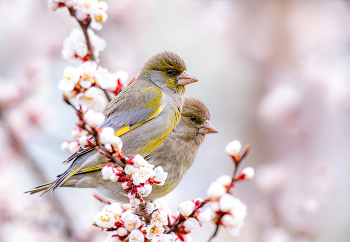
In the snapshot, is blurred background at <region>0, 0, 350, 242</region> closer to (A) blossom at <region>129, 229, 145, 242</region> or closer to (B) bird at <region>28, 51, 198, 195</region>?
(B) bird at <region>28, 51, 198, 195</region>

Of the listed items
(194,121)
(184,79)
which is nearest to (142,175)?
(184,79)

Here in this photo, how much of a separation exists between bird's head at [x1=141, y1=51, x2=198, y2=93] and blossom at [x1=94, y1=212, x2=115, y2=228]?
32.6 inches

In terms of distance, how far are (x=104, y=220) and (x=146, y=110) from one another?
0.65 meters

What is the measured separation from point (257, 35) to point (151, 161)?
3685 mm

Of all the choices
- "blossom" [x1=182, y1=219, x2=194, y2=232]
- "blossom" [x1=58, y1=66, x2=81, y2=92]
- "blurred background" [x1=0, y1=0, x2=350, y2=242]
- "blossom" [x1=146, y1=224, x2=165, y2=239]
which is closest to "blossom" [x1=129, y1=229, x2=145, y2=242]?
"blossom" [x1=146, y1=224, x2=165, y2=239]

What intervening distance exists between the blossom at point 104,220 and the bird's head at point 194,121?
862mm

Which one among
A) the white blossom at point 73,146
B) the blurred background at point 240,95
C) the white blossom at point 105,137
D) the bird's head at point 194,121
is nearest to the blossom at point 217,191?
the white blossom at point 105,137

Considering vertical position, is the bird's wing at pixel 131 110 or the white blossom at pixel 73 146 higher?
the bird's wing at pixel 131 110

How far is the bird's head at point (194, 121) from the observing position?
241 cm

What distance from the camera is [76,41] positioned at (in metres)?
1.73

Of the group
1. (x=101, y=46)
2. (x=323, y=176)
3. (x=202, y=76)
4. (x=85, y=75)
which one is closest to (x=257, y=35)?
(x=202, y=76)

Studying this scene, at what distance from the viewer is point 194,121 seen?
2.44 meters

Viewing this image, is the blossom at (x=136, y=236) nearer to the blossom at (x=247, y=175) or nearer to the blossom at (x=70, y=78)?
the blossom at (x=247, y=175)

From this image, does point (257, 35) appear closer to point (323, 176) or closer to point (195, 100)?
Answer: point (323, 176)
